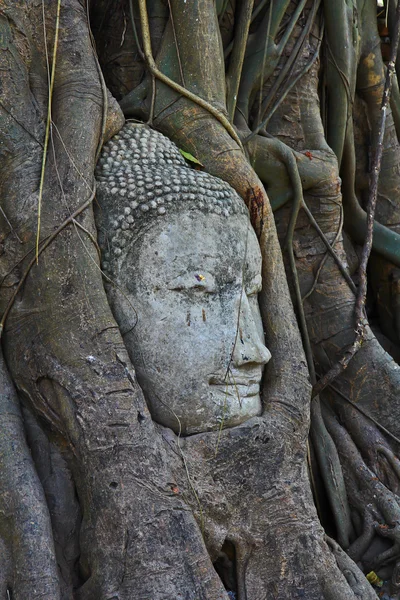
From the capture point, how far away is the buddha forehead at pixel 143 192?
2932 millimetres

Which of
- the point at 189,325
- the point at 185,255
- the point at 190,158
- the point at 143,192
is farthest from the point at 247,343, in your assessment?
the point at 190,158

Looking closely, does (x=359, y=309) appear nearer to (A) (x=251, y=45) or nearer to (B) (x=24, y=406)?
(A) (x=251, y=45)

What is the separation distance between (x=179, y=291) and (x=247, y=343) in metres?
0.32

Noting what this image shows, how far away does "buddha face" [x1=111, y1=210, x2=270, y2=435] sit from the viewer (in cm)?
284

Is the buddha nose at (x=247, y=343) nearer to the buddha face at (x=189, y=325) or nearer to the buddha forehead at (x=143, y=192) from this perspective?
the buddha face at (x=189, y=325)

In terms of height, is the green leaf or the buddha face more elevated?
the green leaf

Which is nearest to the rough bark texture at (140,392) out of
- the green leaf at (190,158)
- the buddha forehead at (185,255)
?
the green leaf at (190,158)

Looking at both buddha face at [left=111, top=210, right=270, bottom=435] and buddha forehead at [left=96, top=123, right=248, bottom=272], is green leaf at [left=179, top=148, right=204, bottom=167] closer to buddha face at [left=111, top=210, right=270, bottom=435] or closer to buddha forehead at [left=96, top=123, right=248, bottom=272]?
buddha forehead at [left=96, top=123, right=248, bottom=272]

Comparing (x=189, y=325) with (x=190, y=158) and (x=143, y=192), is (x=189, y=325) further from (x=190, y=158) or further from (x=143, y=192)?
(x=190, y=158)

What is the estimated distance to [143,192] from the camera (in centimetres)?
296

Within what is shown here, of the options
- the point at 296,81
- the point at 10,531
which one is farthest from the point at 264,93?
the point at 10,531

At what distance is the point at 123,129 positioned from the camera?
10.5 feet

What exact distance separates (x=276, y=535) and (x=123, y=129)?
1609 millimetres

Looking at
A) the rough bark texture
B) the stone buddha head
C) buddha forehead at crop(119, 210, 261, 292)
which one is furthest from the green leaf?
buddha forehead at crop(119, 210, 261, 292)
